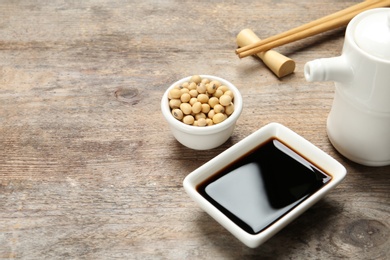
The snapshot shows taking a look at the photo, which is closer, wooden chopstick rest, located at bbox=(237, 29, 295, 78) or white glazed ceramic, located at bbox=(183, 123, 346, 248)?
white glazed ceramic, located at bbox=(183, 123, 346, 248)

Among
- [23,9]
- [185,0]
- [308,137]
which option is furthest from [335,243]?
[23,9]

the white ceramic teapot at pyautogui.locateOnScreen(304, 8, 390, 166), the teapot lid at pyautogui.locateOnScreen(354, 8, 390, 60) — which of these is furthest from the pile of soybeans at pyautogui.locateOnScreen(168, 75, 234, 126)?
→ the teapot lid at pyautogui.locateOnScreen(354, 8, 390, 60)

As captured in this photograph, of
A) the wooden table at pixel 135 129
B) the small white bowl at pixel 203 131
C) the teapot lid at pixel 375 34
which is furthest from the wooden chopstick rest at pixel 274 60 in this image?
the teapot lid at pixel 375 34

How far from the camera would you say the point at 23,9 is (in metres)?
1.66

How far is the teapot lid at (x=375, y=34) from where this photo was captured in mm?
1045

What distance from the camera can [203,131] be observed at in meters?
1.18

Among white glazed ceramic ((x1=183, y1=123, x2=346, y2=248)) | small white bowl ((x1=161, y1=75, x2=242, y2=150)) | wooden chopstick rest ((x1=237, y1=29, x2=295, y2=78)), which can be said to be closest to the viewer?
white glazed ceramic ((x1=183, y1=123, x2=346, y2=248))

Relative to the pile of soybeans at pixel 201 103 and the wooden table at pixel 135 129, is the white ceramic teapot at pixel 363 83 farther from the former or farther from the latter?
the pile of soybeans at pixel 201 103

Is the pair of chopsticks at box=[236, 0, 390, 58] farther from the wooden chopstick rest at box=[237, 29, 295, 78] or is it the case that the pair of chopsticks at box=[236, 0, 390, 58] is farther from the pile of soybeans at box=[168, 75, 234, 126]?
the pile of soybeans at box=[168, 75, 234, 126]

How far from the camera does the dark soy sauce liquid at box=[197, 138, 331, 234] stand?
106 centimetres

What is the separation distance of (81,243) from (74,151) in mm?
245

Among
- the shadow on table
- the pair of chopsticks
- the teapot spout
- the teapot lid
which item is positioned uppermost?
the teapot lid

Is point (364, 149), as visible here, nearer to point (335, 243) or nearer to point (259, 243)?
point (335, 243)

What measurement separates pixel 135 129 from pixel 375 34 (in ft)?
1.77
